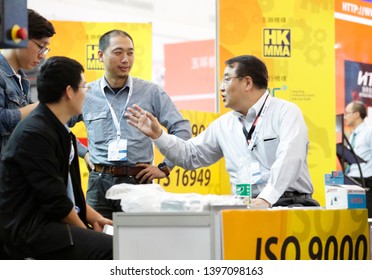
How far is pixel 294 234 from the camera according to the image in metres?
2.65

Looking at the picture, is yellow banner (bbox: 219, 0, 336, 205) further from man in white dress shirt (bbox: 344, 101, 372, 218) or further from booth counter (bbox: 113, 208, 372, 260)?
booth counter (bbox: 113, 208, 372, 260)

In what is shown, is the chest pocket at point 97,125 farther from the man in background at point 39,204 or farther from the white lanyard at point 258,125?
the man in background at point 39,204

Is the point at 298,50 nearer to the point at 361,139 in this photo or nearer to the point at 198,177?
the point at 198,177

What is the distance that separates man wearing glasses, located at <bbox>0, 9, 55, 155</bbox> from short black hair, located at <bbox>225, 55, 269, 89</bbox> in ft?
3.76

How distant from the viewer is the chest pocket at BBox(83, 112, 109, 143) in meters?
4.38

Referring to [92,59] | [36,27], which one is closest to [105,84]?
[36,27]

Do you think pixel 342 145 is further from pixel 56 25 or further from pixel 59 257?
pixel 59 257

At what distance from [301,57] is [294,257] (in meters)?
4.11

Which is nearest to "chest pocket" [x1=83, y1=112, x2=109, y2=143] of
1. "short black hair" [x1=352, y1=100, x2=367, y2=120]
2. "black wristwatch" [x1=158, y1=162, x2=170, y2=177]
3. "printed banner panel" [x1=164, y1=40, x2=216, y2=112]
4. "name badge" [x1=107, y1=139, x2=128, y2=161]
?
"name badge" [x1=107, y1=139, x2=128, y2=161]

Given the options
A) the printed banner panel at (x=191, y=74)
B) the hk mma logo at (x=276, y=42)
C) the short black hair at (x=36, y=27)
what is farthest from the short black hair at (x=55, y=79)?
the printed banner panel at (x=191, y=74)

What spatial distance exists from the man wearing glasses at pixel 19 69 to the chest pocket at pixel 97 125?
2.13 ft

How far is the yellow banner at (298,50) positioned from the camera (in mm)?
6332
